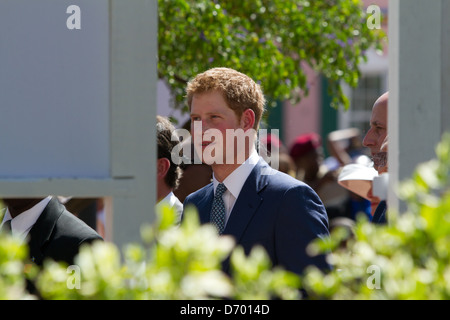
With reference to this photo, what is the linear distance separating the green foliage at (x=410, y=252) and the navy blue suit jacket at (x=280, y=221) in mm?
1197

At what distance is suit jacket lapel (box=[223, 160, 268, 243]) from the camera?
288 centimetres

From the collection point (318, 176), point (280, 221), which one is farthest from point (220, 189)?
point (318, 176)

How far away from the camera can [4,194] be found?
1.94 metres

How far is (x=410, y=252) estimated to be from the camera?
1.45m

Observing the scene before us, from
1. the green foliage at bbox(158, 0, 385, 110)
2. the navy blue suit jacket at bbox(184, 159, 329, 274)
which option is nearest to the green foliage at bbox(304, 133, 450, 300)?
the navy blue suit jacket at bbox(184, 159, 329, 274)

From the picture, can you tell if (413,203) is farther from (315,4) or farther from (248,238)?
(315,4)

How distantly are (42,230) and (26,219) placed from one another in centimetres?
11

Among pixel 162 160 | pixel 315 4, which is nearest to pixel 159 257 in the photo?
pixel 162 160

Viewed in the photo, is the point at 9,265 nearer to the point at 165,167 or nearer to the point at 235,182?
the point at 235,182

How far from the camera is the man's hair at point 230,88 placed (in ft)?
10.3

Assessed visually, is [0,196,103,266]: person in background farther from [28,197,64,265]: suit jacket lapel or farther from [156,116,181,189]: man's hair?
[156,116,181,189]: man's hair

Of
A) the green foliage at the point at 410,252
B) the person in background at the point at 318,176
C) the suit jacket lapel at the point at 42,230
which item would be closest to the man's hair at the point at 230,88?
the suit jacket lapel at the point at 42,230

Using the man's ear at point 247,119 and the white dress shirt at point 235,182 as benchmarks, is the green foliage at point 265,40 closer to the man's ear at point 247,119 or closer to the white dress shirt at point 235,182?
the man's ear at point 247,119
